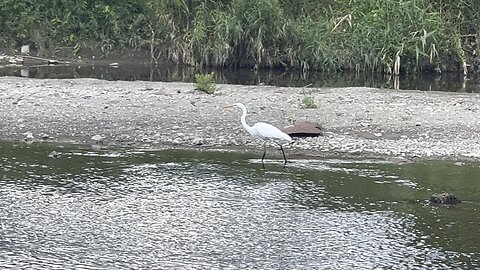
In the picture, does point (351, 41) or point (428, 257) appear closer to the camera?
point (428, 257)

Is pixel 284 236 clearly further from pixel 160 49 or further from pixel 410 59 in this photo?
pixel 160 49

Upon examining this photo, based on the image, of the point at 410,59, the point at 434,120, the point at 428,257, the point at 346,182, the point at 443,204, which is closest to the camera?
the point at 428,257

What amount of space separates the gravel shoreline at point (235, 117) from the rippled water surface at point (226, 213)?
810mm

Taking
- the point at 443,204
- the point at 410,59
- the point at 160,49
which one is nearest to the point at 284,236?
the point at 443,204

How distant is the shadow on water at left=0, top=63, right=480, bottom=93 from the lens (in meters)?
21.9

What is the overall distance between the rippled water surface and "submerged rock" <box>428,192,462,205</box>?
0.45 feet

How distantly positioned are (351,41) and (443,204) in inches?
528

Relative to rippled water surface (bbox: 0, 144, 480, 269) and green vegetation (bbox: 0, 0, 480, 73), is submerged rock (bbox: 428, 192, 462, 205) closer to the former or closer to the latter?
rippled water surface (bbox: 0, 144, 480, 269)

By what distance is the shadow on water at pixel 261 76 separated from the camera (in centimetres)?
2189

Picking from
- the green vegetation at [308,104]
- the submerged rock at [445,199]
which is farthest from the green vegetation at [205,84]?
the submerged rock at [445,199]

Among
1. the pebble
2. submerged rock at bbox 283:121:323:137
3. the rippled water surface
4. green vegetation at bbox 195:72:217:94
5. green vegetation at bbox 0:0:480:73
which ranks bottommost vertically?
the rippled water surface

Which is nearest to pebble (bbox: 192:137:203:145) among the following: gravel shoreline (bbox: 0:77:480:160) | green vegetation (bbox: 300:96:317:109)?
gravel shoreline (bbox: 0:77:480:160)

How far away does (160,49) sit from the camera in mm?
26375

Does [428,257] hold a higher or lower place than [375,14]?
lower
